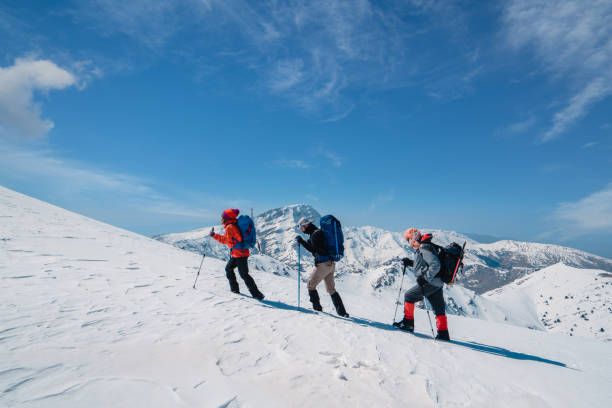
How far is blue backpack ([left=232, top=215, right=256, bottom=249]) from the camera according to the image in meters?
8.30

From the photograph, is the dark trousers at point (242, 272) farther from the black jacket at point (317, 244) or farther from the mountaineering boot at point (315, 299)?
the black jacket at point (317, 244)

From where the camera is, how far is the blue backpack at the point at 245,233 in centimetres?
830

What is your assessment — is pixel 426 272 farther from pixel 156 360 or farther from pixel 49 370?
pixel 49 370

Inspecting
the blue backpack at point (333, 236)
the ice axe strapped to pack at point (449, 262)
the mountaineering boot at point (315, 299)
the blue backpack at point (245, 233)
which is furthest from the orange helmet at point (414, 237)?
the blue backpack at point (245, 233)

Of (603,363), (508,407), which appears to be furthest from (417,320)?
(508,407)

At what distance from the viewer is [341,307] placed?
812cm

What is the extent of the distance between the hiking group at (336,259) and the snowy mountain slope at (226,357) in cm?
82

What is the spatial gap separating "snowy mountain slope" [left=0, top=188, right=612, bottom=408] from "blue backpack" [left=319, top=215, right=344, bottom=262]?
1.79 meters

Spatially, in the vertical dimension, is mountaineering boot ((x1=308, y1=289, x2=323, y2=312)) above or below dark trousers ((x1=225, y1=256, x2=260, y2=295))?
Result: below

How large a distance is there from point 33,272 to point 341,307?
29.3ft

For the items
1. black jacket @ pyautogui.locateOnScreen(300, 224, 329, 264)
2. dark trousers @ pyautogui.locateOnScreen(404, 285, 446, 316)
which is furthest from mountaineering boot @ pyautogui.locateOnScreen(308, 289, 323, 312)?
dark trousers @ pyautogui.locateOnScreen(404, 285, 446, 316)

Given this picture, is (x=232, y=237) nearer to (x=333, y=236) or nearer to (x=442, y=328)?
(x=333, y=236)

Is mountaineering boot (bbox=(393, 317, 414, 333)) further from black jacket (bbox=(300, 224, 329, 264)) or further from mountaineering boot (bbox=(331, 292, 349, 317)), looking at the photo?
black jacket (bbox=(300, 224, 329, 264))

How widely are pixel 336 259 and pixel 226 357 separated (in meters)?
4.39
